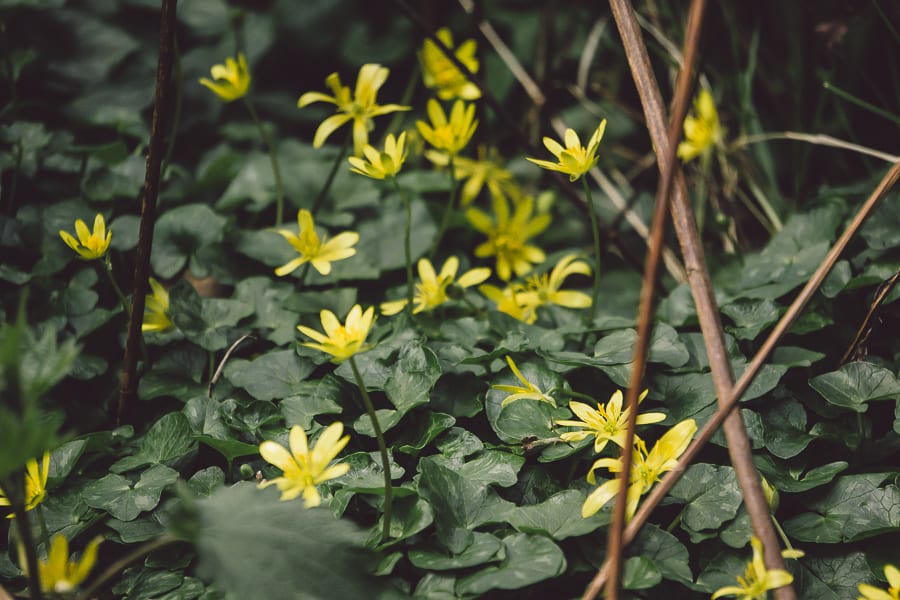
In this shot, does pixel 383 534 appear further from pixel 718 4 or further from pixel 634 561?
pixel 718 4

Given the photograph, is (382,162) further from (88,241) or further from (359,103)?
(88,241)

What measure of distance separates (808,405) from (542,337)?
404mm

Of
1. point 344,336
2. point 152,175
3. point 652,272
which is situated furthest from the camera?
point 152,175

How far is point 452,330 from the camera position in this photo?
1.24 metres

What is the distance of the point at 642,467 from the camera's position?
89 centimetres

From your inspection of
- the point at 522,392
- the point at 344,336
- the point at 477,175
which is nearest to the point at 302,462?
the point at 344,336

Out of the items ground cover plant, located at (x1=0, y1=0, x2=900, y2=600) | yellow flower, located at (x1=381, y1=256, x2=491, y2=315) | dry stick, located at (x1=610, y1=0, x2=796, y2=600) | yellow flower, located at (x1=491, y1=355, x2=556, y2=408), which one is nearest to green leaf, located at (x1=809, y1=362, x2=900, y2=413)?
ground cover plant, located at (x1=0, y1=0, x2=900, y2=600)

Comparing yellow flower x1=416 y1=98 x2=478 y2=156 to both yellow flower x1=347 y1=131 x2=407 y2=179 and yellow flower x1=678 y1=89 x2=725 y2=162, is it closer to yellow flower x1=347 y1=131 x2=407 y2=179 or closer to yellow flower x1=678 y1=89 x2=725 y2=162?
yellow flower x1=347 y1=131 x2=407 y2=179

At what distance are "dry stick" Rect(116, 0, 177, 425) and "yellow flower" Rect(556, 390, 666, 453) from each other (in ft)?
2.00

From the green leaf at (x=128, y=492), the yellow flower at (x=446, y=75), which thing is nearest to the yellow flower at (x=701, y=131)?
the yellow flower at (x=446, y=75)

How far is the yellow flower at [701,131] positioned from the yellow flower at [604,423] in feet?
2.50

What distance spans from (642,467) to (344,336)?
0.40 meters

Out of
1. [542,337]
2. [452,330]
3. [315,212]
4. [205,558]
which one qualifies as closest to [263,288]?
[315,212]

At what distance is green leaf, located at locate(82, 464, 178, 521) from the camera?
97cm
